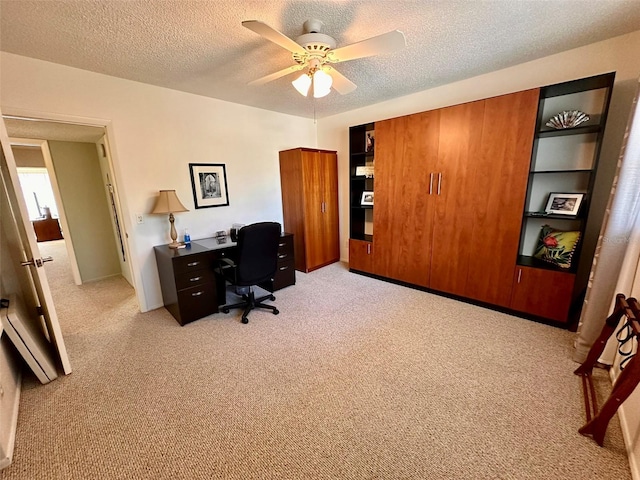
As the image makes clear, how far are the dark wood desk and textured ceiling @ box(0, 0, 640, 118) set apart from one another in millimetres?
1799

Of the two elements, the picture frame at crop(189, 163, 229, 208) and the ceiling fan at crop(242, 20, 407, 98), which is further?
the picture frame at crop(189, 163, 229, 208)

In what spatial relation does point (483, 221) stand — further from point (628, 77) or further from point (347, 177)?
point (347, 177)

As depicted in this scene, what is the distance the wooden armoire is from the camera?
3879mm

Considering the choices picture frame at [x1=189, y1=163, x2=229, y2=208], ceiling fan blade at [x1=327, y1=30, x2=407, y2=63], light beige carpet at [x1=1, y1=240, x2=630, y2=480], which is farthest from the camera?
picture frame at [x1=189, y1=163, x2=229, y2=208]

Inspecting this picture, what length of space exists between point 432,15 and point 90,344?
3955 millimetres

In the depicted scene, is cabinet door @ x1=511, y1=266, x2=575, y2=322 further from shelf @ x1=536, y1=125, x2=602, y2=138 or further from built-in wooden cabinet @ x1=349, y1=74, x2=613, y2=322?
shelf @ x1=536, y1=125, x2=602, y2=138

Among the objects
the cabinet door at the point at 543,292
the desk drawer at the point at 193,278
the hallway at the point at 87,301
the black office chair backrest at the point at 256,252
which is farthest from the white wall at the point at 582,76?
the hallway at the point at 87,301

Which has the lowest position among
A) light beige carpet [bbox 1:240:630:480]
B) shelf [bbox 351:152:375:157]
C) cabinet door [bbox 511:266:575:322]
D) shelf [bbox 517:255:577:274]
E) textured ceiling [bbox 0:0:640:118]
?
light beige carpet [bbox 1:240:630:480]

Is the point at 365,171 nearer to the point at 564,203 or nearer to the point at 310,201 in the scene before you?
the point at 310,201

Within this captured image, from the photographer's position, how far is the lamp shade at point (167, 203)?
2.78 m

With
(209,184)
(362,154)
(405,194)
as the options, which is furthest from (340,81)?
(209,184)

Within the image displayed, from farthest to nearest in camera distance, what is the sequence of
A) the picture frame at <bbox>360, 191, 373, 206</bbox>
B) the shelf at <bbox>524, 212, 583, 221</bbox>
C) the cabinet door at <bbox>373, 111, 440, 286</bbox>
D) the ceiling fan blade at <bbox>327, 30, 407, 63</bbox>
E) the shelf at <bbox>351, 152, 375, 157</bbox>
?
the picture frame at <bbox>360, 191, 373, 206</bbox>
the shelf at <bbox>351, 152, 375, 157</bbox>
the cabinet door at <bbox>373, 111, 440, 286</bbox>
the shelf at <bbox>524, 212, 583, 221</bbox>
the ceiling fan blade at <bbox>327, 30, 407, 63</bbox>

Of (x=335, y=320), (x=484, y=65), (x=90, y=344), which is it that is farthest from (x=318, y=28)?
(x=90, y=344)

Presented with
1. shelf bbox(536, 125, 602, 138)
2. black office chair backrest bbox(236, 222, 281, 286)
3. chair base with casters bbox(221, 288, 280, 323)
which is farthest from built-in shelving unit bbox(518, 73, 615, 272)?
chair base with casters bbox(221, 288, 280, 323)
